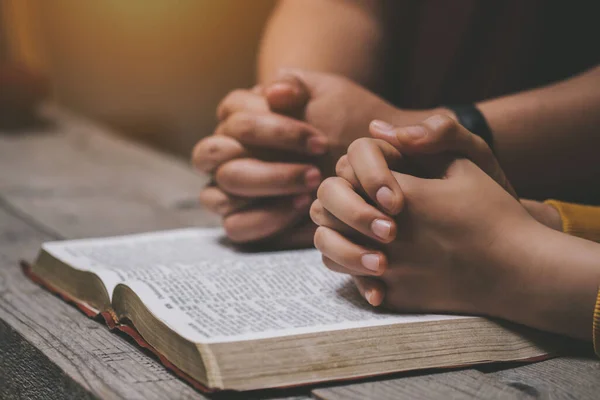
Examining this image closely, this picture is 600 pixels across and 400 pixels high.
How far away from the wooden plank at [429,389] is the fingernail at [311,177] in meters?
0.30

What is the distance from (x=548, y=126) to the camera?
2.65ft

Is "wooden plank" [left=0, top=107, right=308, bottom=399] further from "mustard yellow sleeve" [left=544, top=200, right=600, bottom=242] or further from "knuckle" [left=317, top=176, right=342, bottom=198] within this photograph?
"mustard yellow sleeve" [left=544, top=200, right=600, bottom=242]

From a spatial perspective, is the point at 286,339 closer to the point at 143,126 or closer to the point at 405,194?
the point at 405,194

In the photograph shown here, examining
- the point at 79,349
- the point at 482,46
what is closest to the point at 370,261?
the point at 79,349

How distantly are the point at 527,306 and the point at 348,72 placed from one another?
1.66 feet

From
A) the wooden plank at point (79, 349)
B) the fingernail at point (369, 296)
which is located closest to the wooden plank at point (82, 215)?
the wooden plank at point (79, 349)

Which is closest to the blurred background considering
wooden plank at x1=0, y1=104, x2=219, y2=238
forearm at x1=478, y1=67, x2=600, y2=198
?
wooden plank at x1=0, y1=104, x2=219, y2=238

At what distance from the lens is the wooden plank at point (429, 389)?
0.49m

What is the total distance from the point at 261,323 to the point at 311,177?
266mm

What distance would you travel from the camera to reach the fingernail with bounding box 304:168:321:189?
0.79m

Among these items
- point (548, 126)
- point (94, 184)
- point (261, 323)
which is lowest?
point (94, 184)

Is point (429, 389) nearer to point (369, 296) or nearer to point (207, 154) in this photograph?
point (369, 296)

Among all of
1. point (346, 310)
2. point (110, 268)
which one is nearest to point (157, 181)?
point (110, 268)

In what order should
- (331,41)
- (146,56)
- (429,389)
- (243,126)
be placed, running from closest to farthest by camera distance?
(429,389) → (243,126) → (331,41) → (146,56)
